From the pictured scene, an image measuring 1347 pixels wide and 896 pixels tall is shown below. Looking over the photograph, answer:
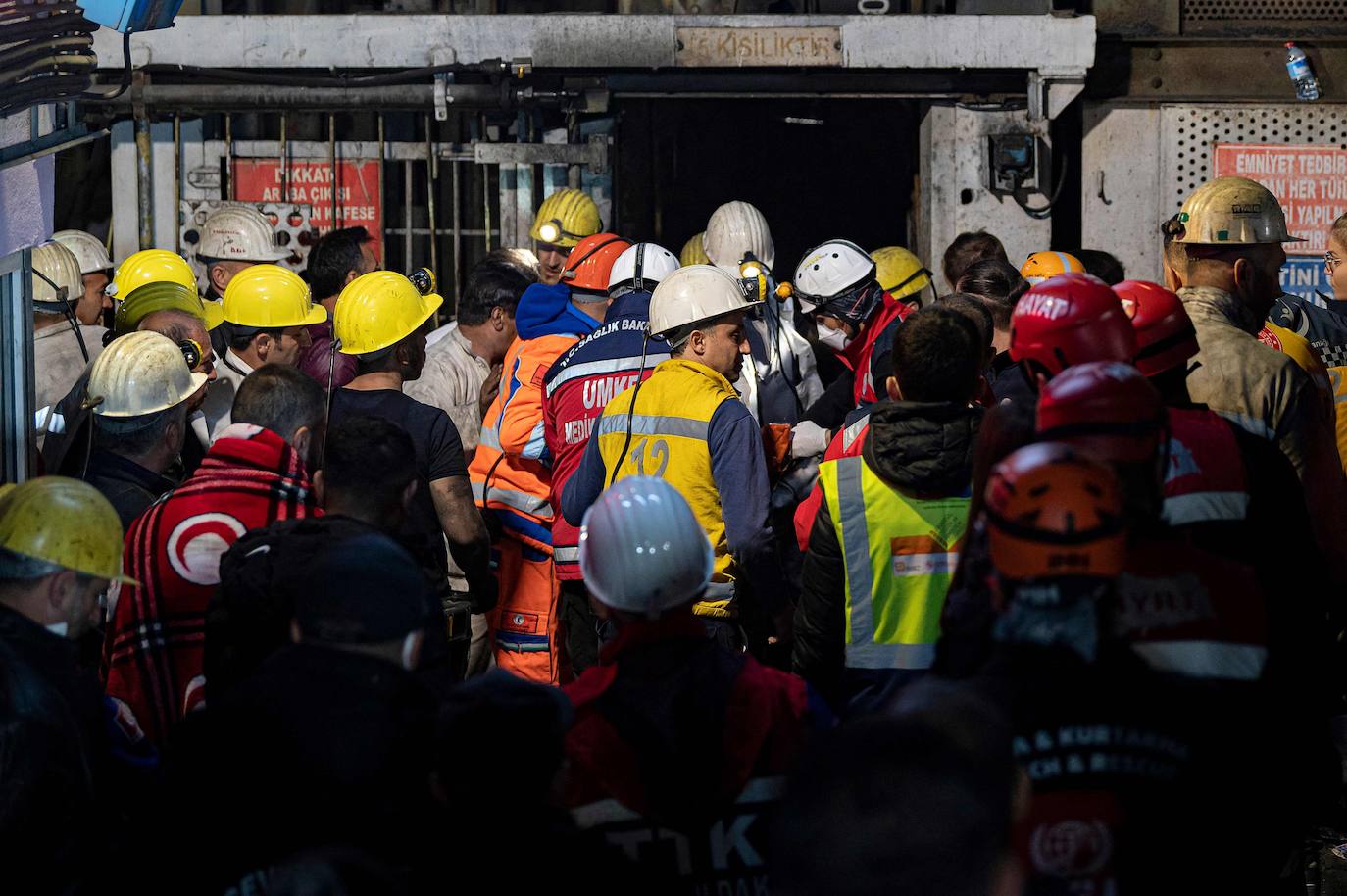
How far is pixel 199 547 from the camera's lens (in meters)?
4.29

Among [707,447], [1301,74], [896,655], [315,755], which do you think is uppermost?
[1301,74]

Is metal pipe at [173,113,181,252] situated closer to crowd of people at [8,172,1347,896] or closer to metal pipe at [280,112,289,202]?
metal pipe at [280,112,289,202]

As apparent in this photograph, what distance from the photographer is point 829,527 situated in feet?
14.5

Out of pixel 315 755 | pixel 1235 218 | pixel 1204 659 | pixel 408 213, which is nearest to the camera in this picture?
pixel 315 755

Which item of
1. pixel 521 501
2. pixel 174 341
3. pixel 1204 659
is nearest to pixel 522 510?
pixel 521 501

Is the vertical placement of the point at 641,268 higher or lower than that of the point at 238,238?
lower

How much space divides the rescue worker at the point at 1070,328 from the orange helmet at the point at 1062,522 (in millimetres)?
1262

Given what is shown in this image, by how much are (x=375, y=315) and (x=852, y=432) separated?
2.07 metres

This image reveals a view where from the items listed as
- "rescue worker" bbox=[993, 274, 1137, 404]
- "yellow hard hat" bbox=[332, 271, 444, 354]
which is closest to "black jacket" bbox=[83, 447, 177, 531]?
"yellow hard hat" bbox=[332, 271, 444, 354]

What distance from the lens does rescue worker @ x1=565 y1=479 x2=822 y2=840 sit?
2994mm

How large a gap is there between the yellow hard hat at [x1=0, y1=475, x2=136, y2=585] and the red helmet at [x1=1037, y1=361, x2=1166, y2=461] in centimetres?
202

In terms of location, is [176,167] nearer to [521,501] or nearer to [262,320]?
[262,320]

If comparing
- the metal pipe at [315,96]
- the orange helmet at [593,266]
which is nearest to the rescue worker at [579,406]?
the orange helmet at [593,266]

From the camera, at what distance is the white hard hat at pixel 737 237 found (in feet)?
28.8
